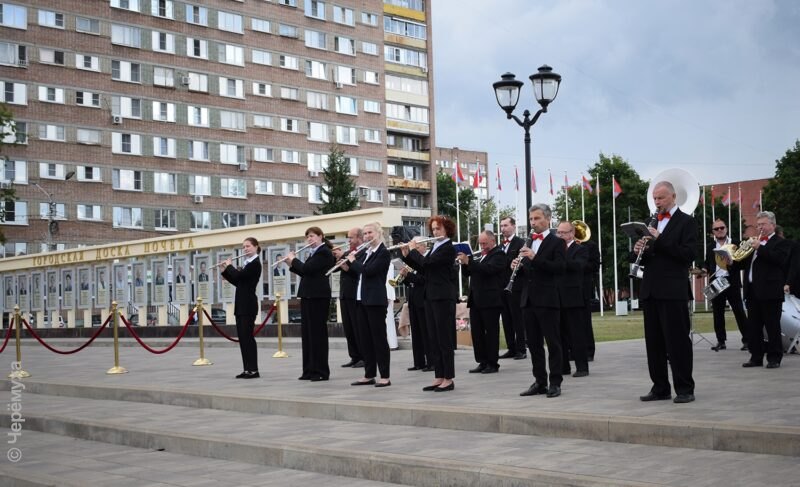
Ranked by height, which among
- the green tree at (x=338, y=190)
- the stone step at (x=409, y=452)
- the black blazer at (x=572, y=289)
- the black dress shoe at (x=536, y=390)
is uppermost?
the green tree at (x=338, y=190)

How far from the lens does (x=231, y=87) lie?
2803 inches

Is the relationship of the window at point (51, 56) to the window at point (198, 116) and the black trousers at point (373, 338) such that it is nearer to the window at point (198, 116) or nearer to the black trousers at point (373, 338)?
the window at point (198, 116)

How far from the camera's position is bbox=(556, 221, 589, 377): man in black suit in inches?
515

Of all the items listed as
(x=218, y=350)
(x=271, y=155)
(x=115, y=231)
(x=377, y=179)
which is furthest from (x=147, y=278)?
(x=377, y=179)

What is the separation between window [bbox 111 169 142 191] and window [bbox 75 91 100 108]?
15.0 ft

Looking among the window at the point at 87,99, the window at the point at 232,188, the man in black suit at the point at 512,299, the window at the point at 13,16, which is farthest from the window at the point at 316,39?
the man in black suit at the point at 512,299

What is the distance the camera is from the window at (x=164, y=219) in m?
66.9

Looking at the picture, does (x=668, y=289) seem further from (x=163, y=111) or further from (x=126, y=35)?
(x=163, y=111)

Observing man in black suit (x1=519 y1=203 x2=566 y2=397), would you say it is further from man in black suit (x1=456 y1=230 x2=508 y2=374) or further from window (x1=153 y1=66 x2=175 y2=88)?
window (x1=153 y1=66 x2=175 y2=88)

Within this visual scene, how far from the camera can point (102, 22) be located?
6412 cm

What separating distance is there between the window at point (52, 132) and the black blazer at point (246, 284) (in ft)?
167

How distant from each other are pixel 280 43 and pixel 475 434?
67.5 meters

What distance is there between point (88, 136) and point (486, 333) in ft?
178

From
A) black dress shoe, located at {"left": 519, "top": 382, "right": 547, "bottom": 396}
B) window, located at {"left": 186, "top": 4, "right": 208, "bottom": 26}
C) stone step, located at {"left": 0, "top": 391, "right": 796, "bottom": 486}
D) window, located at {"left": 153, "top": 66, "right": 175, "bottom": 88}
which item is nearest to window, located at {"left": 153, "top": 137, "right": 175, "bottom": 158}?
window, located at {"left": 153, "top": 66, "right": 175, "bottom": 88}
